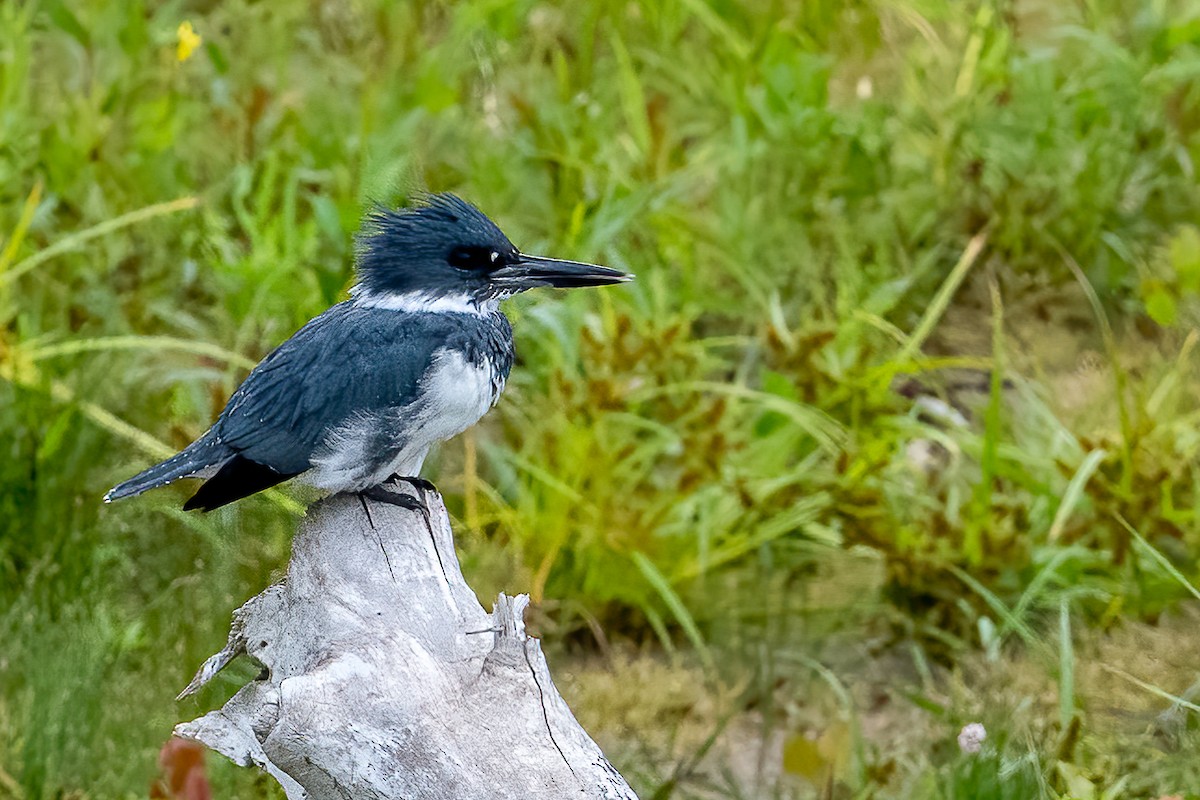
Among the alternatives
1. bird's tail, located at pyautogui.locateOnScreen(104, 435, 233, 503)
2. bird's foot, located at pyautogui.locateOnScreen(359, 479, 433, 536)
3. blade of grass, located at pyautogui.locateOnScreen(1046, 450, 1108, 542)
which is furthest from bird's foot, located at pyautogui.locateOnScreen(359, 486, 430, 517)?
blade of grass, located at pyautogui.locateOnScreen(1046, 450, 1108, 542)

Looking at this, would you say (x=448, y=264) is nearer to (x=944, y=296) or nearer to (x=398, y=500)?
(x=398, y=500)

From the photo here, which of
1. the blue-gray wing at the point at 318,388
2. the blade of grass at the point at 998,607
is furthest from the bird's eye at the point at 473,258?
the blade of grass at the point at 998,607

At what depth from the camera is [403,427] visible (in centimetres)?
220

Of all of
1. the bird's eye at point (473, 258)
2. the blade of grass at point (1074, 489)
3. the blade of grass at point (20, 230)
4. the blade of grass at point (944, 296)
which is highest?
the bird's eye at point (473, 258)

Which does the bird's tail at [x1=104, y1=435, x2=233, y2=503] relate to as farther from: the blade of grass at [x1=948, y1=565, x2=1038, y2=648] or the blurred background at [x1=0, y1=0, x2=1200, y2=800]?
the blade of grass at [x1=948, y1=565, x2=1038, y2=648]

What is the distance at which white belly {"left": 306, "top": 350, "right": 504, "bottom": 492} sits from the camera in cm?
217

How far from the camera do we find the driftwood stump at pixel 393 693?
1.76 meters

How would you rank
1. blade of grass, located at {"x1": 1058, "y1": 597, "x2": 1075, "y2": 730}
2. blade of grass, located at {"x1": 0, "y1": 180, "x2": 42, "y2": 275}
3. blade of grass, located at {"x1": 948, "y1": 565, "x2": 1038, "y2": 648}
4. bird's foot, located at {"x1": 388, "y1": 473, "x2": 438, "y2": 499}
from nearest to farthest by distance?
bird's foot, located at {"x1": 388, "y1": 473, "x2": 438, "y2": 499} → blade of grass, located at {"x1": 1058, "y1": 597, "x2": 1075, "y2": 730} → blade of grass, located at {"x1": 948, "y1": 565, "x2": 1038, "y2": 648} → blade of grass, located at {"x1": 0, "y1": 180, "x2": 42, "y2": 275}

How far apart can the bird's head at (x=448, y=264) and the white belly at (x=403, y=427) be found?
0.59 ft

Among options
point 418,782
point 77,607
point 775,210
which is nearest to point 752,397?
point 775,210

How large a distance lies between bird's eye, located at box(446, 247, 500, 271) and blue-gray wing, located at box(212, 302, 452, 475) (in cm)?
17

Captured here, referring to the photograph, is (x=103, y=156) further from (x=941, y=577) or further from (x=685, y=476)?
(x=941, y=577)

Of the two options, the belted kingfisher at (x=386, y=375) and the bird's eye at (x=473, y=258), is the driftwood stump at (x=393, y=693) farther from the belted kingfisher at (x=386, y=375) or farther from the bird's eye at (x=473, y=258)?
the bird's eye at (x=473, y=258)

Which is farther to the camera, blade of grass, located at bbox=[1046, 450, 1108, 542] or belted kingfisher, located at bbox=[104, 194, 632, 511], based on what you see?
blade of grass, located at bbox=[1046, 450, 1108, 542]
